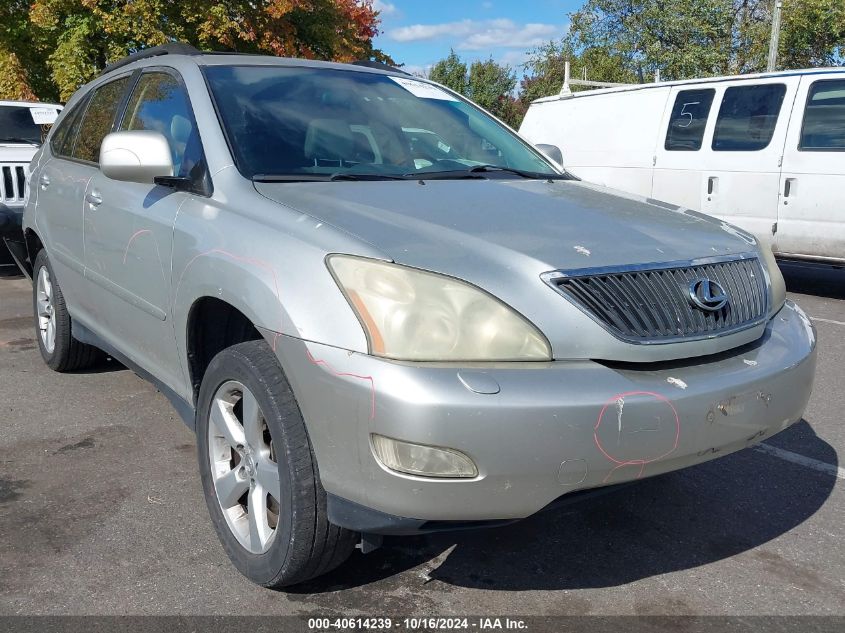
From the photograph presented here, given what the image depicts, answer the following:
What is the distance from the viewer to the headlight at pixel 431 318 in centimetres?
212

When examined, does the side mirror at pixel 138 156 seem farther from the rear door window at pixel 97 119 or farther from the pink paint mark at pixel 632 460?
the pink paint mark at pixel 632 460

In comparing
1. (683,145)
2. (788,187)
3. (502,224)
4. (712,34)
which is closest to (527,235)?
(502,224)

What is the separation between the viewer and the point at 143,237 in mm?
3170

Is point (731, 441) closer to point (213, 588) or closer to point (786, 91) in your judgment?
point (213, 588)

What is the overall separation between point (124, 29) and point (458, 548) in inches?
549

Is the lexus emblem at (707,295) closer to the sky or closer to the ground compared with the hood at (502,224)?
closer to the ground

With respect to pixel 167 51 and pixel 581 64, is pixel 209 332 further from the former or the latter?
pixel 581 64

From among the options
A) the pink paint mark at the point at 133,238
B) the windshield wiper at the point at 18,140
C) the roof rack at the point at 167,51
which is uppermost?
the roof rack at the point at 167,51

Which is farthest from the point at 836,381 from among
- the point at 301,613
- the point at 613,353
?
the point at 301,613

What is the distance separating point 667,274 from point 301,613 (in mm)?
1468

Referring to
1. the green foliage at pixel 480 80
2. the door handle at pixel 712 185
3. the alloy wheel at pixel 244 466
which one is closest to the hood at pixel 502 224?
the alloy wheel at pixel 244 466

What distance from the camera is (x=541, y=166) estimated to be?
3.78 metres

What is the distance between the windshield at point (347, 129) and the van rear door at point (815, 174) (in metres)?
4.75

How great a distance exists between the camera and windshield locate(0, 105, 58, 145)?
357 inches
